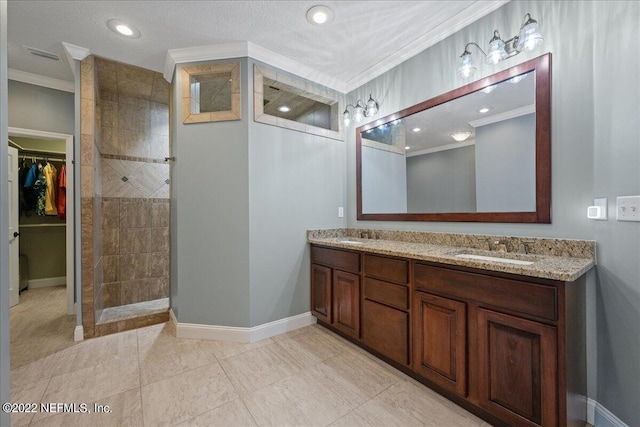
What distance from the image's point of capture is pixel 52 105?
3.11m

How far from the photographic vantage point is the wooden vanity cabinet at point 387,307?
192cm

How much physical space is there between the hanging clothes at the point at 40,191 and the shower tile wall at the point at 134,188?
168cm

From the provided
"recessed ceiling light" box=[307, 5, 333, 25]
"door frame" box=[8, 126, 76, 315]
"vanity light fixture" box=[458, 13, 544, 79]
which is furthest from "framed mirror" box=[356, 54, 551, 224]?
"door frame" box=[8, 126, 76, 315]

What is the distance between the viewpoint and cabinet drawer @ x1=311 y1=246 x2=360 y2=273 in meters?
2.34

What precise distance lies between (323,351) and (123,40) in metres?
3.25

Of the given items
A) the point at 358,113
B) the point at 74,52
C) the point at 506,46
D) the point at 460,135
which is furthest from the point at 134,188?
the point at 506,46

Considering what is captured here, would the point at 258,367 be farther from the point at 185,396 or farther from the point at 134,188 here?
the point at 134,188

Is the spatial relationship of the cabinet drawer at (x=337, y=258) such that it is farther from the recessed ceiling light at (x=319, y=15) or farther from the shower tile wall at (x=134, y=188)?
the shower tile wall at (x=134, y=188)

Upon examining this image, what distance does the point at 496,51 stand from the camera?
1.78 metres

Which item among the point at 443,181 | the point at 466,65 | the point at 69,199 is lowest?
the point at 69,199

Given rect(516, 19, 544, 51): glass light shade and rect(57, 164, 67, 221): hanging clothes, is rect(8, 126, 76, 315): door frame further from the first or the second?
rect(516, 19, 544, 51): glass light shade

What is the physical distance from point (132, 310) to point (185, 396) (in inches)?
75.0

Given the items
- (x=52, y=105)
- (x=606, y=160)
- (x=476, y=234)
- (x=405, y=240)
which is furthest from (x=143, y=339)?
(x=606, y=160)

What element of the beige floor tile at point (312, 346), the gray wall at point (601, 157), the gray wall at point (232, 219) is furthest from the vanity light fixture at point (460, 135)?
the beige floor tile at point (312, 346)
